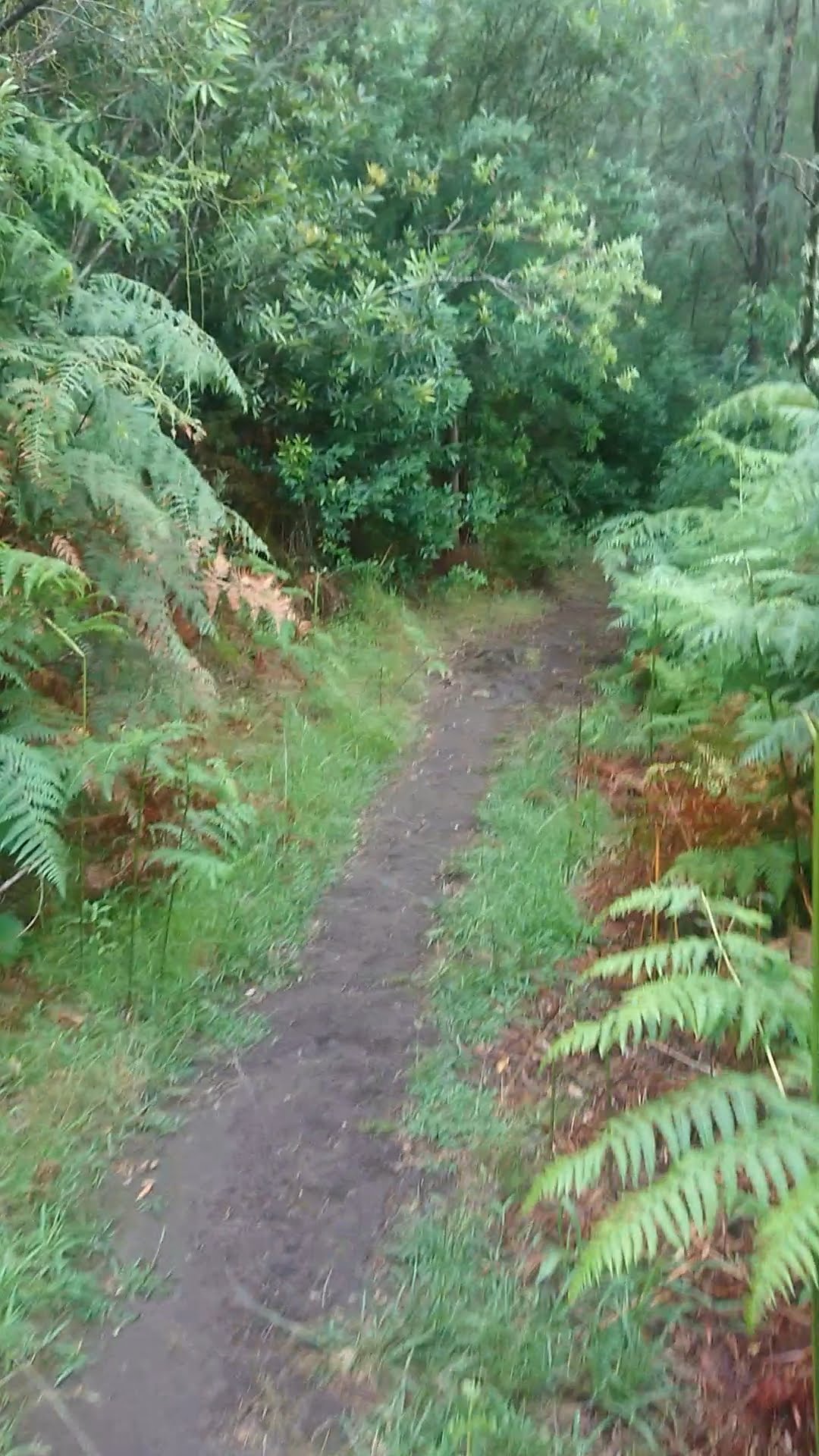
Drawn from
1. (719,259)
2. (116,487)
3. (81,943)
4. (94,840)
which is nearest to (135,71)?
(116,487)

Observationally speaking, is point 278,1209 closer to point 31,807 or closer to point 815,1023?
point 31,807

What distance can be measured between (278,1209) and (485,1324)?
65cm

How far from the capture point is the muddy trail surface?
226 centimetres

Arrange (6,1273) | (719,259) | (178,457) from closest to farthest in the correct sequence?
(6,1273) → (178,457) → (719,259)

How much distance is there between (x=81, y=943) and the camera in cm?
361

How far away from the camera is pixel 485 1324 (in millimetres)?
2471

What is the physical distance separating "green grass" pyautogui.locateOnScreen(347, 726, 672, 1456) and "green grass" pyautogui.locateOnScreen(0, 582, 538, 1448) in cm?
69

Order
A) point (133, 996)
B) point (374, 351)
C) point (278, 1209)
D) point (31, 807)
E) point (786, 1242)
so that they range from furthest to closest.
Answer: point (374, 351) → point (133, 996) → point (31, 807) → point (278, 1209) → point (786, 1242)

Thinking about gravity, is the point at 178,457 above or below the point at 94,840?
above

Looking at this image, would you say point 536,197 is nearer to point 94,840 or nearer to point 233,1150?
point 94,840

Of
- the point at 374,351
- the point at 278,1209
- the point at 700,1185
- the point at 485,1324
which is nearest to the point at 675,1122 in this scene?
the point at 700,1185

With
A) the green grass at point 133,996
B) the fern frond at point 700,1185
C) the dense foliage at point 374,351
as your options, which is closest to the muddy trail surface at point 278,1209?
the green grass at point 133,996

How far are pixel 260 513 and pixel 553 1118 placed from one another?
19.0ft

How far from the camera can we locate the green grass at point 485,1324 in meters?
2.26
